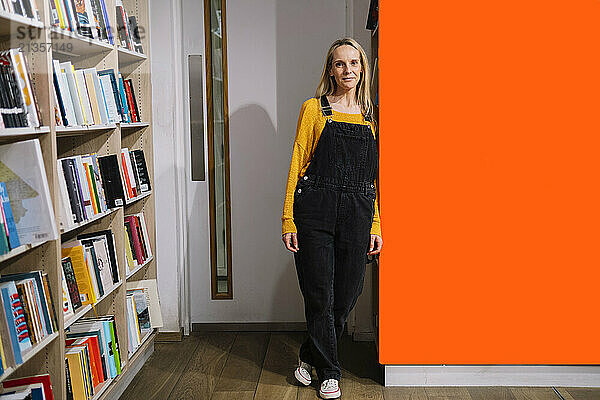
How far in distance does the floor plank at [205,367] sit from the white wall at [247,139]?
7.3 inches

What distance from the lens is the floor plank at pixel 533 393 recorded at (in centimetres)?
304

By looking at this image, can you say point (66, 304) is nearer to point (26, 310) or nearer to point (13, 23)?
point (26, 310)

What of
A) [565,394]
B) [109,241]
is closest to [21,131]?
[109,241]

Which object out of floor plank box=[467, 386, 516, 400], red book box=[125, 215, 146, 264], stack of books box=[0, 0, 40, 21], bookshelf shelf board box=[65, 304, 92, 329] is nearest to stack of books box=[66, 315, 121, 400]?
bookshelf shelf board box=[65, 304, 92, 329]

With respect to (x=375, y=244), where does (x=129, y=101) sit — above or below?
above

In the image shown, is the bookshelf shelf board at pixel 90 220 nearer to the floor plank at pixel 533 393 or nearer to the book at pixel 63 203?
the book at pixel 63 203

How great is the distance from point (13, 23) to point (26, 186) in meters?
0.48

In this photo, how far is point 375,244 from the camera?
3078 mm

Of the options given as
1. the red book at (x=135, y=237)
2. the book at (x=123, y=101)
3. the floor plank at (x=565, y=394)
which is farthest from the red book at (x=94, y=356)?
the floor plank at (x=565, y=394)

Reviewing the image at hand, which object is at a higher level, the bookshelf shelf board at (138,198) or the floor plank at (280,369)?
the bookshelf shelf board at (138,198)

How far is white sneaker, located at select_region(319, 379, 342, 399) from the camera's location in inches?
121

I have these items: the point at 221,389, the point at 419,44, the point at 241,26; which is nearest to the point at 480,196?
the point at 419,44

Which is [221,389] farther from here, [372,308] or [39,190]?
[39,190]

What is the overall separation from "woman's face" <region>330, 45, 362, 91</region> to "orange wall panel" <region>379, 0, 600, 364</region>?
0.12 meters
